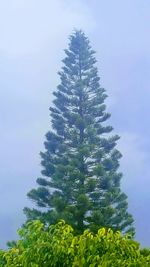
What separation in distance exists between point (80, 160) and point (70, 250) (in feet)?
101

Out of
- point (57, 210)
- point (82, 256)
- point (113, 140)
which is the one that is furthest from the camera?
point (113, 140)

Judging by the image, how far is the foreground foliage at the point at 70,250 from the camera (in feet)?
34.1

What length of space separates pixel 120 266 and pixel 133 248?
0.64m

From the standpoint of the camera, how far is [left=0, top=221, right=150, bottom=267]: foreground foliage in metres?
10.4

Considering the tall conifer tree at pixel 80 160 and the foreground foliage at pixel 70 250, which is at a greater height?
the tall conifer tree at pixel 80 160

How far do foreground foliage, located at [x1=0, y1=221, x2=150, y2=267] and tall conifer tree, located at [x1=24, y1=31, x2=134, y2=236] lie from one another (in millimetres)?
27271

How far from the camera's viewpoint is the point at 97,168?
1598 inches

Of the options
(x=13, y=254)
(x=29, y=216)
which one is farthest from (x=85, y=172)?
(x=13, y=254)

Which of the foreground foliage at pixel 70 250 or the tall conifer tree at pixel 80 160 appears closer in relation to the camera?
the foreground foliage at pixel 70 250

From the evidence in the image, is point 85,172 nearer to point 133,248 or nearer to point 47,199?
point 47,199

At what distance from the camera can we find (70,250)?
10398 mm

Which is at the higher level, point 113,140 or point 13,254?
point 113,140

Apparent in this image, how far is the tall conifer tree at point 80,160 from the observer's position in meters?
39.5

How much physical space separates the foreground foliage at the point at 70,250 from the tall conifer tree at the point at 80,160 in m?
27.3
